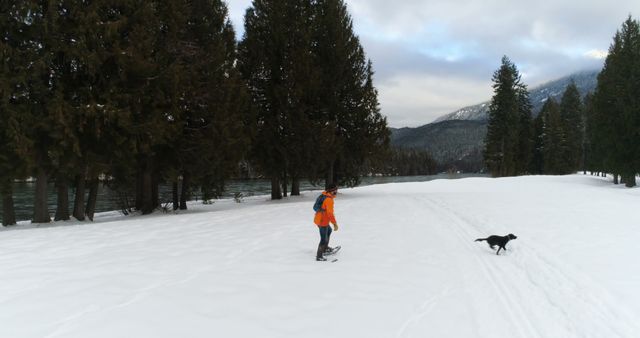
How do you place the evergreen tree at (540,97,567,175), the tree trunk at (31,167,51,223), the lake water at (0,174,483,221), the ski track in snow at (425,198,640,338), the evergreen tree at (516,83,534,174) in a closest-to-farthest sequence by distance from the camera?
the ski track in snow at (425,198,640,338) < the tree trunk at (31,167,51,223) < the lake water at (0,174,483,221) < the evergreen tree at (540,97,567,175) < the evergreen tree at (516,83,534,174)

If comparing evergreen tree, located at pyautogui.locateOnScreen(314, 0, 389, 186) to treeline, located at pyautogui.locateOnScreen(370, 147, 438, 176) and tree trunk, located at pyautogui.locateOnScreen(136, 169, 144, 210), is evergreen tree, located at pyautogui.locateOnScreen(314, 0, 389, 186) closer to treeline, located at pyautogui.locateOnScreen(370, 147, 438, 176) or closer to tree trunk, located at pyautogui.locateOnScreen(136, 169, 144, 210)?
tree trunk, located at pyautogui.locateOnScreen(136, 169, 144, 210)

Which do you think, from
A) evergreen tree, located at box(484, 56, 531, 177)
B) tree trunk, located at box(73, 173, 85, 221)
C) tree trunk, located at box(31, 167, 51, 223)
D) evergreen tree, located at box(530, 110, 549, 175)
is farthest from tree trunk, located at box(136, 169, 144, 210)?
evergreen tree, located at box(530, 110, 549, 175)

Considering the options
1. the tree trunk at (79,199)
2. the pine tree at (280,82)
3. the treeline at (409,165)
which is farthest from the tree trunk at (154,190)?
the treeline at (409,165)

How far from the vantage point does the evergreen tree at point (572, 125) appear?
66.5m

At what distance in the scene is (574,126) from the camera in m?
69.6

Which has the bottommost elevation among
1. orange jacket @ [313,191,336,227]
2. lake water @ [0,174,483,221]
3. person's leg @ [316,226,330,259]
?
lake water @ [0,174,483,221]

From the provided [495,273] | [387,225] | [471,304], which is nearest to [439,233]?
[387,225]

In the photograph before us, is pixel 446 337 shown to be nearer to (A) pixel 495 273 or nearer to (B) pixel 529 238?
(A) pixel 495 273

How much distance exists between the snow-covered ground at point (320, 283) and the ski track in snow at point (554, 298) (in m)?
0.03

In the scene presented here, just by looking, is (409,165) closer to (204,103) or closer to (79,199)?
(204,103)

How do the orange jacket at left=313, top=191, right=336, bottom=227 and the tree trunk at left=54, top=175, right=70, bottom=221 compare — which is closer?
the orange jacket at left=313, top=191, right=336, bottom=227

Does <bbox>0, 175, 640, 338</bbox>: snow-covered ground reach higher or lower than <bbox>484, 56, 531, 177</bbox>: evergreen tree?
lower

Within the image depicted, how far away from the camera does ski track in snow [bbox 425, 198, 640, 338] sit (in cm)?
507

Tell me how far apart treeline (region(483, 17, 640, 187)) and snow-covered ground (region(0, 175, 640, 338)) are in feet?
88.2
